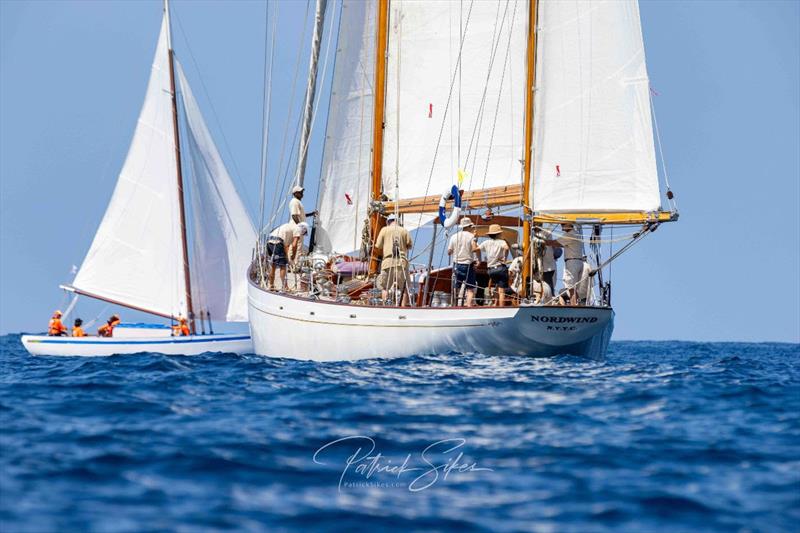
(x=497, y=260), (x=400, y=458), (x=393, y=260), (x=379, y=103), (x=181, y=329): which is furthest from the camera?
(x=181, y=329)

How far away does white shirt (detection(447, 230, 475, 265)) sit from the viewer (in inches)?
886

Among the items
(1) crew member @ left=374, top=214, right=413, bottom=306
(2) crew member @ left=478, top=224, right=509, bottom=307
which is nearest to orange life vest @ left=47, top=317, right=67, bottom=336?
(1) crew member @ left=374, top=214, right=413, bottom=306

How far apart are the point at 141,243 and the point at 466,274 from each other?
697 inches

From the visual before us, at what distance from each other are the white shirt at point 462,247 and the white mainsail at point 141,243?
16674mm

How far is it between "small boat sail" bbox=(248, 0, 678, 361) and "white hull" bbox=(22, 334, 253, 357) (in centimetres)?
478

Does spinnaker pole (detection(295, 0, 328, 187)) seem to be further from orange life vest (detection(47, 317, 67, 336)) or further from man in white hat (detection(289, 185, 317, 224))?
orange life vest (detection(47, 317, 67, 336))

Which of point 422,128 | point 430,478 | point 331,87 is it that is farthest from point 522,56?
point 430,478

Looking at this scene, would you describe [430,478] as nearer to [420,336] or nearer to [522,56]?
[420,336]

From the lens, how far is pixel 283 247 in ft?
87.5

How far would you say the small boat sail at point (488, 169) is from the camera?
2256cm

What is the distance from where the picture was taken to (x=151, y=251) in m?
36.9

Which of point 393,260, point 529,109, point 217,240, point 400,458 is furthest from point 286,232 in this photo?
point 400,458

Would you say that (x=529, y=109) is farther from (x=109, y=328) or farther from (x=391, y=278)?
(x=109, y=328)

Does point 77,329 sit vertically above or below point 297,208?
below
